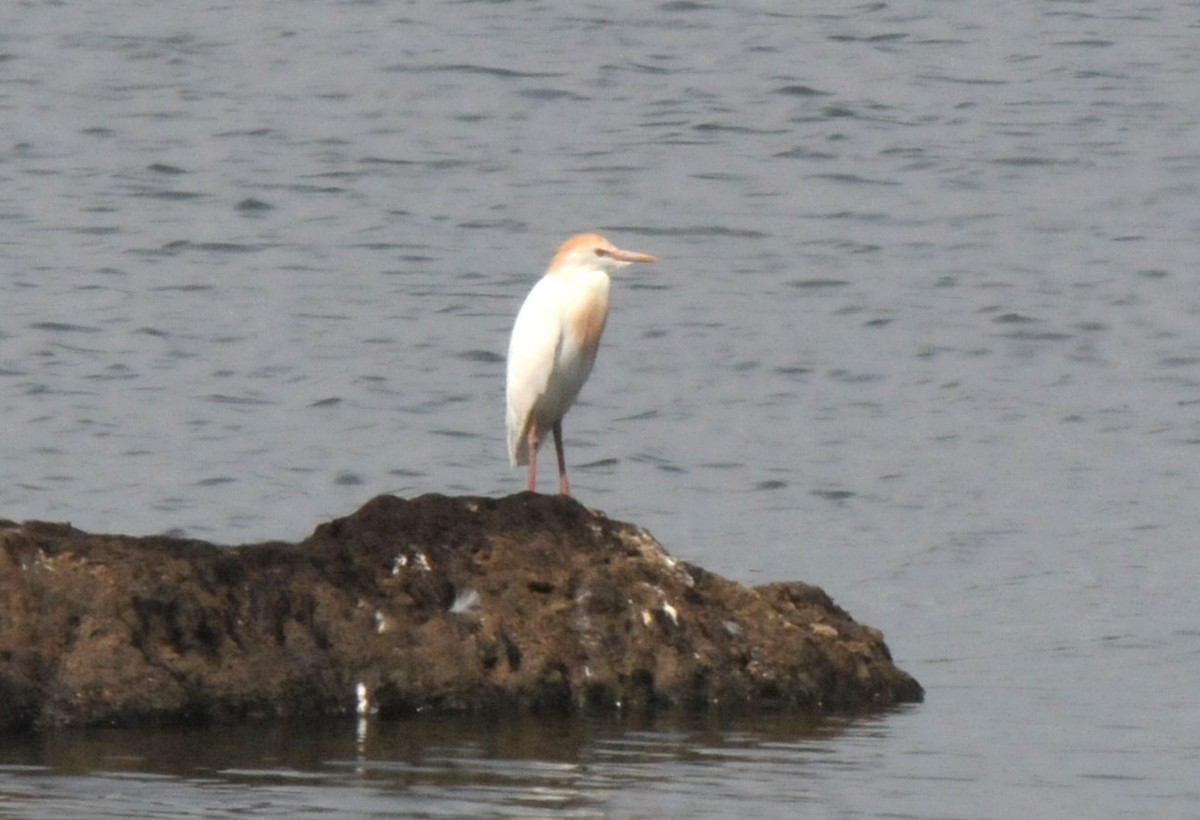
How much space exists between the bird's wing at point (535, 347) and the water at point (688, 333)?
7.12 feet

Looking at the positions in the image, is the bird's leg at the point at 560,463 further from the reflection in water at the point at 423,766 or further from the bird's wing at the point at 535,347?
the reflection in water at the point at 423,766

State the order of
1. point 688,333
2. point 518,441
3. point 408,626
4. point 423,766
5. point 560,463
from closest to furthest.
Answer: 1. point 423,766
2. point 408,626
3. point 560,463
4. point 518,441
5. point 688,333

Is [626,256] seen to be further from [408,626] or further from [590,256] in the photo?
[408,626]

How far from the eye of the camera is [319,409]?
16.3 meters

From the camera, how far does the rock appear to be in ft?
27.6

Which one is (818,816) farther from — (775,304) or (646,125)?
(646,125)

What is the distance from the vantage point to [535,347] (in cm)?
1070

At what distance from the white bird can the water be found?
209cm

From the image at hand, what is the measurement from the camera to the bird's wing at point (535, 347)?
10688mm

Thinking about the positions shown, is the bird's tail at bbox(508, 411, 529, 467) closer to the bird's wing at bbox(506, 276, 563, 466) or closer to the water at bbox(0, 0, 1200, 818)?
the bird's wing at bbox(506, 276, 563, 466)

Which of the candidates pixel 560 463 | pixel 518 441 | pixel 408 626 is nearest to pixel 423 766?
pixel 408 626

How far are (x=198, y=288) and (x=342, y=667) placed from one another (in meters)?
11.1

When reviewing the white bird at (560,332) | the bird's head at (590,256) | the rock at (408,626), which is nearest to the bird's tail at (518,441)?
the white bird at (560,332)

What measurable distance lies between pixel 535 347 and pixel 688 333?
7.63 meters
